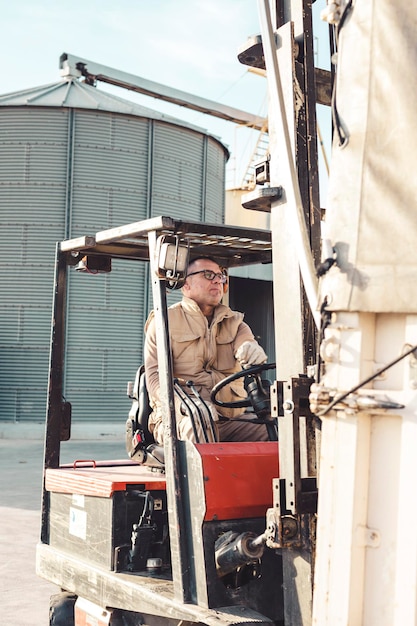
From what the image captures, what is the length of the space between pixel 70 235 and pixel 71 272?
91 centimetres

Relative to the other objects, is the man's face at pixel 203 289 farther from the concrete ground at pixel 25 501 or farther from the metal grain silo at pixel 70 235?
the metal grain silo at pixel 70 235

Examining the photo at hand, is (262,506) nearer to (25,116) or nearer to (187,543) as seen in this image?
(187,543)

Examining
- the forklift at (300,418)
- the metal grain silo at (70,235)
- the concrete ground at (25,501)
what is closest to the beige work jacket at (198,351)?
the forklift at (300,418)

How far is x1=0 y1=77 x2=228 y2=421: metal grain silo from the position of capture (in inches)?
777

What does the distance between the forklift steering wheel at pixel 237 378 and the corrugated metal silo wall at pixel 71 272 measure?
1555 cm

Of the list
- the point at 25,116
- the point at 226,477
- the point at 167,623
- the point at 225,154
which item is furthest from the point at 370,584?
the point at 225,154

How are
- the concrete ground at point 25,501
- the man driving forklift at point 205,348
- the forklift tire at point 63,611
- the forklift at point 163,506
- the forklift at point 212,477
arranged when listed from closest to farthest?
1. the forklift at point 212,477
2. the forklift at point 163,506
3. the man driving forklift at point 205,348
4. the forklift tire at point 63,611
5. the concrete ground at point 25,501

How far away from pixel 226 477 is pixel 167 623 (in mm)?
733

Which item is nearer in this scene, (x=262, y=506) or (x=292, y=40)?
(x=292, y=40)

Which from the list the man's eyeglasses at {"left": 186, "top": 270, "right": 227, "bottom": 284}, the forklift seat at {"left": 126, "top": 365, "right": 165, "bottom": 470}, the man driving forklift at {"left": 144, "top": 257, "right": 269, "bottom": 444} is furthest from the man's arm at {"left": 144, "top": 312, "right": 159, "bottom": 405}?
the man's eyeglasses at {"left": 186, "top": 270, "right": 227, "bottom": 284}

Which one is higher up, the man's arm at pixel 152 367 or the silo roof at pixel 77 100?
the silo roof at pixel 77 100

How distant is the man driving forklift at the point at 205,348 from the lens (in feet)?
14.7

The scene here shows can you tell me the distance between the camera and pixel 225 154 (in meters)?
23.8

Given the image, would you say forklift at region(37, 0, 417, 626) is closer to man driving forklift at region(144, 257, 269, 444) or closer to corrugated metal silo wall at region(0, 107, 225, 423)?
man driving forklift at region(144, 257, 269, 444)
